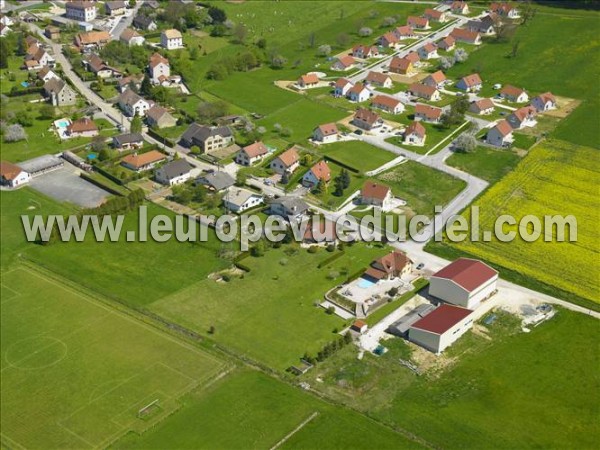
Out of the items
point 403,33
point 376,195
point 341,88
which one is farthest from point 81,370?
point 403,33

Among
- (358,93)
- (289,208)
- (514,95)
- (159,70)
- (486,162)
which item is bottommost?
(486,162)

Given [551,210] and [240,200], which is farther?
[551,210]

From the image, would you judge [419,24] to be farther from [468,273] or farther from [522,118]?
[468,273]

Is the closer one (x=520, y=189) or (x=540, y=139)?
(x=520, y=189)

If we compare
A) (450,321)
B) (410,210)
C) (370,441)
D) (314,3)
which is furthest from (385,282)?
(314,3)

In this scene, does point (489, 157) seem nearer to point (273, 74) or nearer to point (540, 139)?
point (540, 139)

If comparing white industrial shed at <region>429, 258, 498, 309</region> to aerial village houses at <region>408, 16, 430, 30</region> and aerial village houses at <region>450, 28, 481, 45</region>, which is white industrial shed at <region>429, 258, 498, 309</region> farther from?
aerial village houses at <region>408, 16, 430, 30</region>

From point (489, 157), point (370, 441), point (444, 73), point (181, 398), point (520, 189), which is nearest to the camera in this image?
point (370, 441)
